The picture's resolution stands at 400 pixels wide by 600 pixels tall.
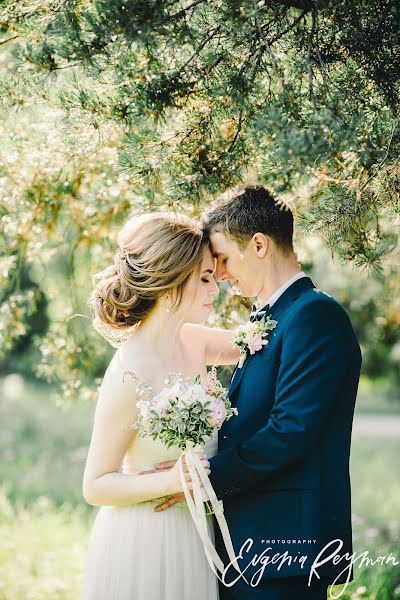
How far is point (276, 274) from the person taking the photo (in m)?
3.23

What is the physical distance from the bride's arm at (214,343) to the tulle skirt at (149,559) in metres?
0.89

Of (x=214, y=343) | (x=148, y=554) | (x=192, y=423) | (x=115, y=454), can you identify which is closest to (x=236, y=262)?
(x=214, y=343)

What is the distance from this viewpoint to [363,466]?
10.4 metres

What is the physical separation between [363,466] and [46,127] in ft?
27.9

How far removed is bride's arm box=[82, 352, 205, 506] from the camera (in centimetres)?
298

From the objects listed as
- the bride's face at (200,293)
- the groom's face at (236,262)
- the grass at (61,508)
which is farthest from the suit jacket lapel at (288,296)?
the grass at (61,508)

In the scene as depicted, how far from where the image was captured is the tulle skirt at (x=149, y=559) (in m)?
3.03

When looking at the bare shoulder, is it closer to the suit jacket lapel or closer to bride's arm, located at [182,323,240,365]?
the suit jacket lapel

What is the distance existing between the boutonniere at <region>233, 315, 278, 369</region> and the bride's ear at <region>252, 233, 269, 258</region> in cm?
29

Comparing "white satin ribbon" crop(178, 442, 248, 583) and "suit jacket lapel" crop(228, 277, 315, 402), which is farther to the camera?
"suit jacket lapel" crop(228, 277, 315, 402)

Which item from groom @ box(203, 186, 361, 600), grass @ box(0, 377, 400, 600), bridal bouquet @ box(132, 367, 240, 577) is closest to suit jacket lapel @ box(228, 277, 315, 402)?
groom @ box(203, 186, 361, 600)

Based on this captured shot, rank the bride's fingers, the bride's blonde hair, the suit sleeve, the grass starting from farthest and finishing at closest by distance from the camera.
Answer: the grass → the bride's blonde hair → the bride's fingers → the suit sleeve

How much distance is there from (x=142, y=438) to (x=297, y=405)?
709 millimetres

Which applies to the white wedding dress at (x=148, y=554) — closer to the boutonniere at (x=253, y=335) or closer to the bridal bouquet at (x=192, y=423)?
the bridal bouquet at (x=192, y=423)
